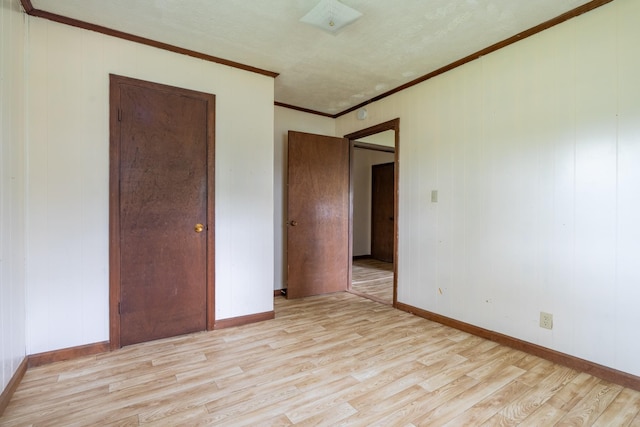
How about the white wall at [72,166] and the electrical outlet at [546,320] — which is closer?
the white wall at [72,166]

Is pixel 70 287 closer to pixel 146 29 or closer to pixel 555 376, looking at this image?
pixel 146 29

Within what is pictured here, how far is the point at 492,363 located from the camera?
7.25ft

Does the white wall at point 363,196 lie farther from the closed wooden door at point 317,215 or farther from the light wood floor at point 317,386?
the light wood floor at point 317,386

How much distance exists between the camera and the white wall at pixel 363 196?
666 centimetres

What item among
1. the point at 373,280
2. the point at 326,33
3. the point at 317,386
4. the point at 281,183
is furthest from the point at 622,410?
the point at 281,183

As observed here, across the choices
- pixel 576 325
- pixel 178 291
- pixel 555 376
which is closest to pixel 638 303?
pixel 576 325

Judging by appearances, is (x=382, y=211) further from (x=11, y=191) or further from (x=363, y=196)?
(x=11, y=191)

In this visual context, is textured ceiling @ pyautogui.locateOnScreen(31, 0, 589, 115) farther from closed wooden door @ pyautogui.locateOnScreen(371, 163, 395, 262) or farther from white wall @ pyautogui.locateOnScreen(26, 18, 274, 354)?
closed wooden door @ pyautogui.locateOnScreen(371, 163, 395, 262)

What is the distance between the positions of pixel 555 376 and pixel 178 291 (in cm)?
288

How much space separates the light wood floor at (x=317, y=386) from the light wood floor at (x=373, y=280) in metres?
1.28

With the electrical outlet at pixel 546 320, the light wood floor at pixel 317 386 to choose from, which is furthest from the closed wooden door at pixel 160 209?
the electrical outlet at pixel 546 320

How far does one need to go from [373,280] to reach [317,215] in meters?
1.55

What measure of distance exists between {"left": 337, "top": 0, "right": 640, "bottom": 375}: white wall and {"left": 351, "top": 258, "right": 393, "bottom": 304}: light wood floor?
83 centimetres

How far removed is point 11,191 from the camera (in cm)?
185
